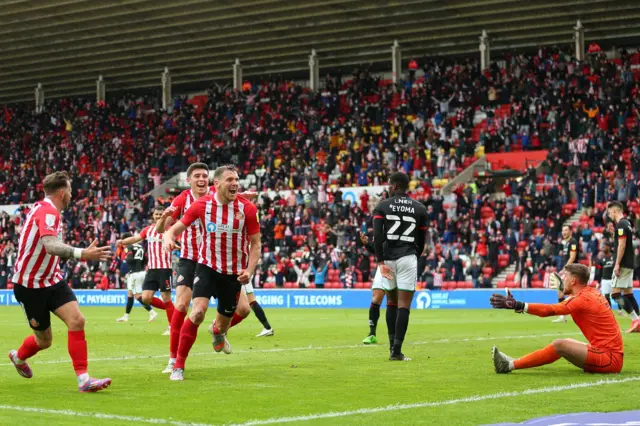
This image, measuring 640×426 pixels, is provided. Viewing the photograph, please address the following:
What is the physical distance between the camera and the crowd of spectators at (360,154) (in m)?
34.7

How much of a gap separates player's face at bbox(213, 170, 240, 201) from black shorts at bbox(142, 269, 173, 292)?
919 cm

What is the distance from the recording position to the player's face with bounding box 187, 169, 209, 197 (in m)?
12.0

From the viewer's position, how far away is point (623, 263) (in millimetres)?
17562

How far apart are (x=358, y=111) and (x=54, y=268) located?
39.0 m

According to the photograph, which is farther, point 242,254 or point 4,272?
point 4,272

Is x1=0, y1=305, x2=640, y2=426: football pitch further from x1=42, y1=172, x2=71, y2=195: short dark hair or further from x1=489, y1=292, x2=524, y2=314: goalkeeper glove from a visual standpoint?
x1=42, y1=172, x2=71, y2=195: short dark hair

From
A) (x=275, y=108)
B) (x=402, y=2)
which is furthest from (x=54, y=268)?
(x=275, y=108)

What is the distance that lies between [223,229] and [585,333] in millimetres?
3737

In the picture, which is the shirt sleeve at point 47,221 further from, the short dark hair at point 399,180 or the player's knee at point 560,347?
the player's knee at point 560,347

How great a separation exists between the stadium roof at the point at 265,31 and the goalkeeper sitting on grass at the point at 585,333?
3255 cm

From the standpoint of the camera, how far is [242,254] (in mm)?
10281

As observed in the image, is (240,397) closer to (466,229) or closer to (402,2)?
(466,229)

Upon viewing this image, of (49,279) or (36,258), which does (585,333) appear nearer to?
(49,279)

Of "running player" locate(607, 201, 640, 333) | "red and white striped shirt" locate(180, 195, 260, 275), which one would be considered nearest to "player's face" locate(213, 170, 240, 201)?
"red and white striped shirt" locate(180, 195, 260, 275)
